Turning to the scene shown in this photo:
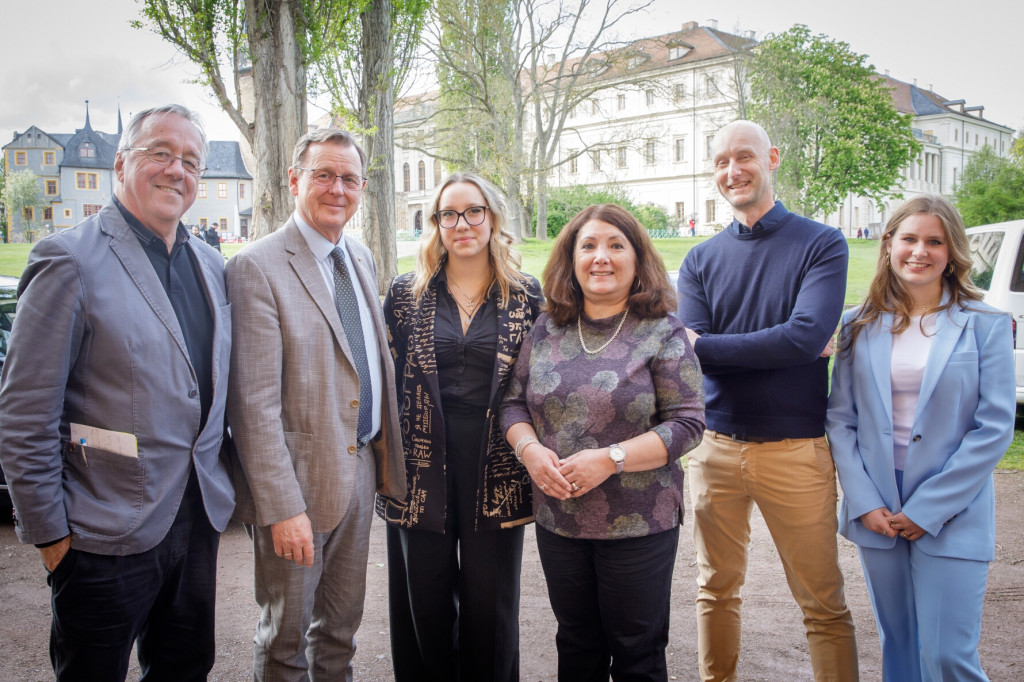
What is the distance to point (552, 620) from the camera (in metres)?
4.04

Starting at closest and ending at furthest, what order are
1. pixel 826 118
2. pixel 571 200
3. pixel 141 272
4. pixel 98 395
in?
pixel 98 395 → pixel 141 272 → pixel 826 118 → pixel 571 200

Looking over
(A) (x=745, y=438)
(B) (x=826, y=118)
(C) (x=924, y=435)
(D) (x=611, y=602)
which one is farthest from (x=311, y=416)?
(B) (x=826, y=118)

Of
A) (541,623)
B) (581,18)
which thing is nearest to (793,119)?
(581,18)

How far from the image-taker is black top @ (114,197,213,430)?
242cm

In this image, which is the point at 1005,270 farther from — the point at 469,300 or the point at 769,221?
the point at 469,300

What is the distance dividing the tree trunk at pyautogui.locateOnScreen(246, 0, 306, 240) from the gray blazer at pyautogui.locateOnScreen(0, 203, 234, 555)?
207 inches

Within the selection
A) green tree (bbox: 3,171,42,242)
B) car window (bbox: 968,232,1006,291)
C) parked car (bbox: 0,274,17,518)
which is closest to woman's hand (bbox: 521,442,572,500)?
parked car (bbox: 0,274,17,518)

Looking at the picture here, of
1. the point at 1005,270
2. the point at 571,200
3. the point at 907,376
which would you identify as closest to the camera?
the point at 907,376

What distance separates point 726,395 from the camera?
3.03 m

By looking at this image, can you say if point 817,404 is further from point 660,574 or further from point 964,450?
point 660,574

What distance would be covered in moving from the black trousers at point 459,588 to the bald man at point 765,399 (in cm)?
93

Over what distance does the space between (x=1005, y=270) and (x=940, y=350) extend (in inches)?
249

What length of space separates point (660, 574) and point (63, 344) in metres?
2.12

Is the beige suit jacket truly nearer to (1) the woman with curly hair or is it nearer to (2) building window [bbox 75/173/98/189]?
(1) the woman with curly hair
